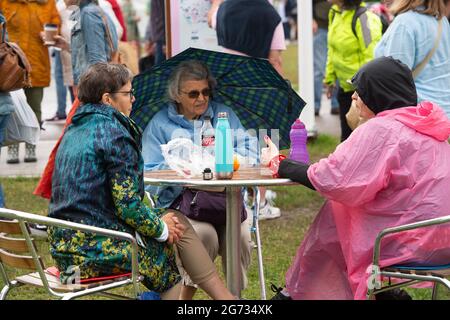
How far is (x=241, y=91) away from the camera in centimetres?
563

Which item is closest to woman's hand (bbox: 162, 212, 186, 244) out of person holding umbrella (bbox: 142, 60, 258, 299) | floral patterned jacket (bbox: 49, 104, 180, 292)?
floral patterned jacket (bbox: 49, 104, 180, 292)

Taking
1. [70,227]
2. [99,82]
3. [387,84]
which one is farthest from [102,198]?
[387,84]

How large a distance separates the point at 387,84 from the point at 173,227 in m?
1.13

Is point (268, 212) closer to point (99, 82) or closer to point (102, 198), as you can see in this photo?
point (99, 82)

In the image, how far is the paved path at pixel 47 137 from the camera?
9.93 metres

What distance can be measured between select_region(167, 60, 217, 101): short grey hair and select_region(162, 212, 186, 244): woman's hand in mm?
904

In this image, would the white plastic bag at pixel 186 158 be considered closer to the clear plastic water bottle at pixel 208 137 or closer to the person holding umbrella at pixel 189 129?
the clear plastic water bottle at pixel 208 137

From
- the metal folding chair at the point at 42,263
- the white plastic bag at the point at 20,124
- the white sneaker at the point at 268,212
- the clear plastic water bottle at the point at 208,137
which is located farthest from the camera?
the white sneaker at the point at 268,212

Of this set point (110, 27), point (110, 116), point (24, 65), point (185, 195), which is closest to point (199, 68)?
point (185, 195)

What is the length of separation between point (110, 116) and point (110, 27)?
149 inches

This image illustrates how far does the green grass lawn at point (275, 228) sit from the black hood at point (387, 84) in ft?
4.91

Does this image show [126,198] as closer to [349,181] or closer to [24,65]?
[349,181]

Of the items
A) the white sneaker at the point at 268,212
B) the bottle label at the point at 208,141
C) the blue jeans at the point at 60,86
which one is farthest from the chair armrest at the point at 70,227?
the blue jeans at the point at 60,86

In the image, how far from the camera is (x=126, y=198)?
4.41 metres
